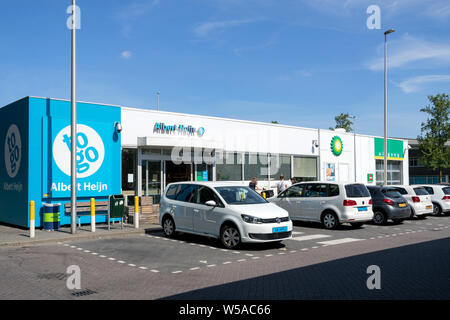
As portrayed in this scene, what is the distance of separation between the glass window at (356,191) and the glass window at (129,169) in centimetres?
845

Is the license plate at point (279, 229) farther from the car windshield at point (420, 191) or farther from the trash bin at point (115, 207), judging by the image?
the car windshield at point (420, 191)

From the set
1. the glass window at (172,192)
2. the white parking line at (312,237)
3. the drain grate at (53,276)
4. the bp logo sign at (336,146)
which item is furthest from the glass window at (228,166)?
the drain grate at (53,276)

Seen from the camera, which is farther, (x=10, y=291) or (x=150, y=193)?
(x=150, y=193)

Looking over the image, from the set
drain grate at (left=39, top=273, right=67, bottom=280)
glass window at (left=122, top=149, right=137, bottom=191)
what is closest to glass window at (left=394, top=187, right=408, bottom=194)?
glass window at (left=122, top=149, right=137, bottom=191)

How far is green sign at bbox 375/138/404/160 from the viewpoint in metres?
31.4

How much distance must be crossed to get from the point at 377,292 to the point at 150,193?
12.7 meters

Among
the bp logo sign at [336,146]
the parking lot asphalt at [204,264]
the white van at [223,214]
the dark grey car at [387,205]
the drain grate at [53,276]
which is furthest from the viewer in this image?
the bp logo sign at [336,146]

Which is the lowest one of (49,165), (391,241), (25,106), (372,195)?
(391,241)

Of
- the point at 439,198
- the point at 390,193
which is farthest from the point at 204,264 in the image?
the point at 439,198

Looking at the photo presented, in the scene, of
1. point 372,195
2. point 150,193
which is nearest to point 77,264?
point 150,193

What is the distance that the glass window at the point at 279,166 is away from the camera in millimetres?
23609

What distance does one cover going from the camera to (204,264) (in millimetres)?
8961

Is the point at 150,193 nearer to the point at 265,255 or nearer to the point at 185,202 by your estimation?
the point at 185,202

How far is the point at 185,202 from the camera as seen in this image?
12.2 meters
